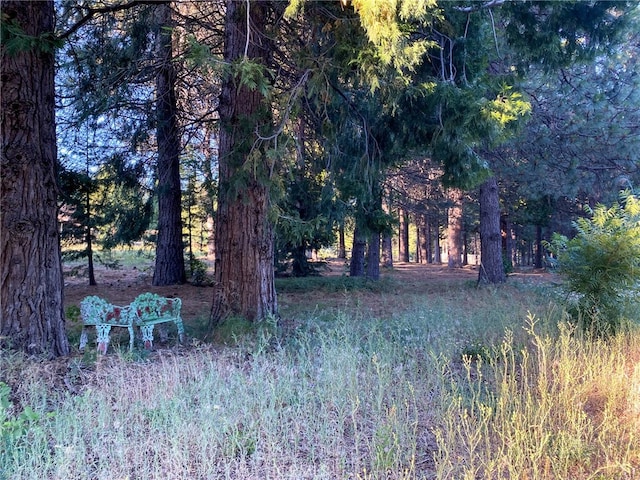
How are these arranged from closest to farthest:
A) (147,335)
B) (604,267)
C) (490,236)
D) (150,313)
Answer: (604,267), (147,335), (150,313), (490,236)

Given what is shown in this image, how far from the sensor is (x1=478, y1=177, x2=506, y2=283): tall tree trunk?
13.0 m

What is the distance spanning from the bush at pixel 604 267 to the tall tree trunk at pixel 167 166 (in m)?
6.37

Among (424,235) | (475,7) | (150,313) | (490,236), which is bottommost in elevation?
(150,313)

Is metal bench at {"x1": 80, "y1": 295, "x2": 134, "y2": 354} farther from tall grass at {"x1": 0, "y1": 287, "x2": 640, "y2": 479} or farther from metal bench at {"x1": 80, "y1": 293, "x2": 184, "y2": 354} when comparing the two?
tall grass at {"x1": 0, "y1": 287, "x2": 640, "y2": 479}

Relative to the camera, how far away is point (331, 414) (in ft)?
11.5

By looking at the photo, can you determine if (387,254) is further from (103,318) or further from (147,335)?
(103,318)

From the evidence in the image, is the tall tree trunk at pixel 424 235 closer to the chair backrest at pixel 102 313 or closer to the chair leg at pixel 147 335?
the chair leg at pixel 147 335

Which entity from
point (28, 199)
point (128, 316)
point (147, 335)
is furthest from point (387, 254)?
point (28, 199)

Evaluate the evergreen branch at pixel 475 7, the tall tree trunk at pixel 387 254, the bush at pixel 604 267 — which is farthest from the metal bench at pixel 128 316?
the tall tree trunk at pixel 387 254

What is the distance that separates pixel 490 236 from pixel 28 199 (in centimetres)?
1136

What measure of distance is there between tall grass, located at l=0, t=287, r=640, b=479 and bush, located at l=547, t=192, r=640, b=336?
351 mm

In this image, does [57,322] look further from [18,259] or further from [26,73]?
[26,73]

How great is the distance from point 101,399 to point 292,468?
176cm

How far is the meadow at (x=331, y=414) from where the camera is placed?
273 cm
